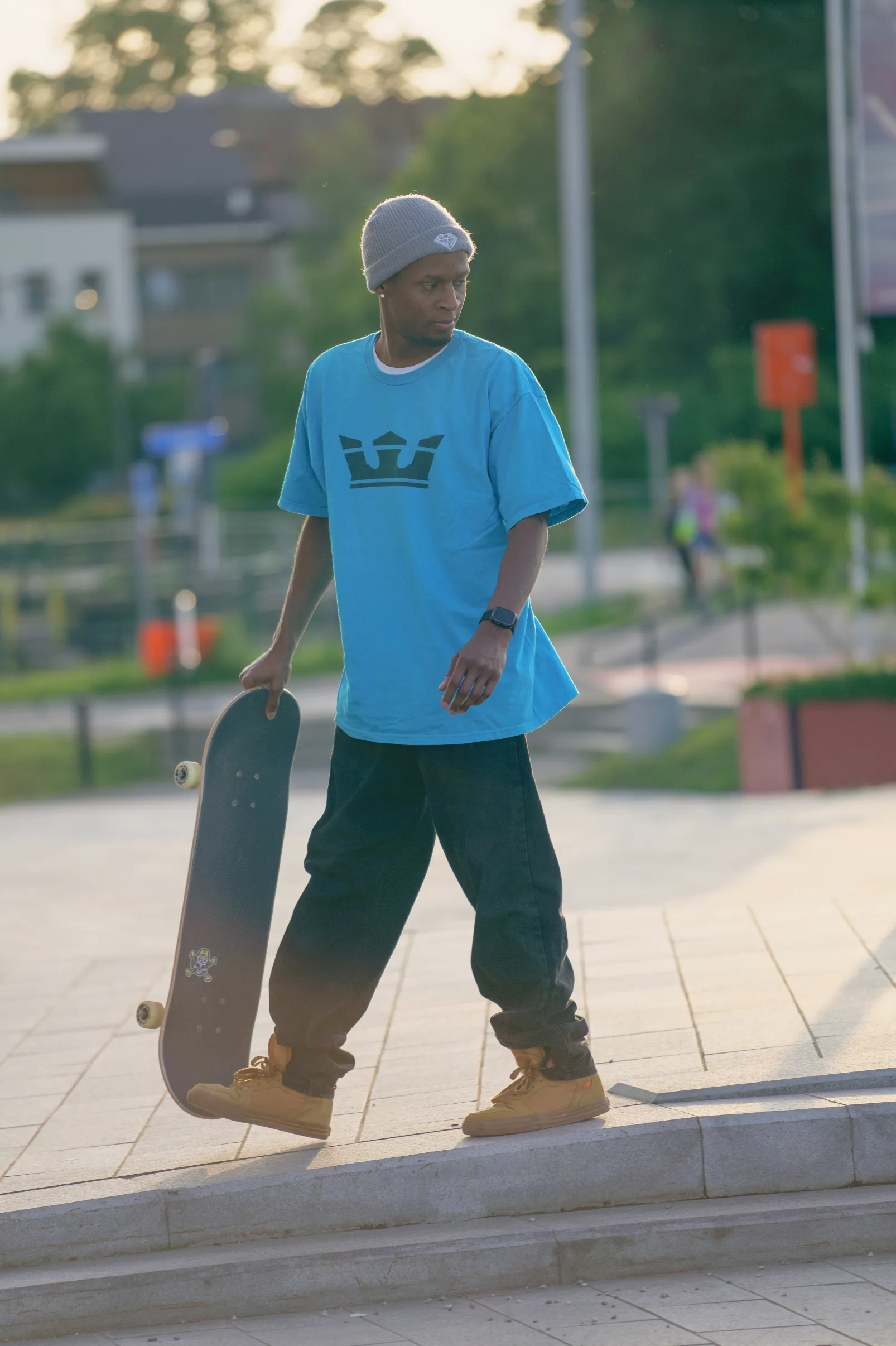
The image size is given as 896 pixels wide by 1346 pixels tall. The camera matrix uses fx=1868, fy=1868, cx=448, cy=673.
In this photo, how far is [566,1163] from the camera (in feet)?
11.7

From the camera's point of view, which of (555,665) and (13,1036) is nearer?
(555,665)

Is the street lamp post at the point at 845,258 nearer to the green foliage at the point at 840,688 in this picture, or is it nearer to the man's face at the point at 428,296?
the green foliage at the point at 840,688

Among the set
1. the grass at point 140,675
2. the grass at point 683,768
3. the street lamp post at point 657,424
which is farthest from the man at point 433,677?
the street lamp post at point 657,424

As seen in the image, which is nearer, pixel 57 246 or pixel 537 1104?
pixel 537 1104

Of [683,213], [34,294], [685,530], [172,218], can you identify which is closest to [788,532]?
[685,530]

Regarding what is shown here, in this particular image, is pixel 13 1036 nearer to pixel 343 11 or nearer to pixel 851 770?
pixel 851 770

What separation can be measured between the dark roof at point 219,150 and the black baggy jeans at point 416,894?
219 ft

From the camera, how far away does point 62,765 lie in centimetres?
1497

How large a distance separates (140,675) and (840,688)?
1204 cm

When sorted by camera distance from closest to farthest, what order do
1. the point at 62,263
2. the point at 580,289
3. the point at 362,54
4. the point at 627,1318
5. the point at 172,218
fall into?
the point at 627,1318 < the point at 580,289 < the point at 62,263 < the point at 172,218 < the point at 362,54

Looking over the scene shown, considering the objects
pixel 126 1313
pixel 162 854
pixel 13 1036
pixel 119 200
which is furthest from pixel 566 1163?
pixel 119 200

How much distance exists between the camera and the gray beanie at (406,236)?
3.53 meters

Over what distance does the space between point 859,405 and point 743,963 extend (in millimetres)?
8773

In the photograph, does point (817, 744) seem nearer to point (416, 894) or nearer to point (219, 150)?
point (416, 894)
